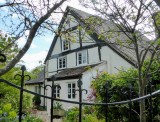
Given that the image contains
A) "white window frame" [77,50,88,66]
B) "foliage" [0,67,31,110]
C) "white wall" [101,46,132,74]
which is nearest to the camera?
"foliage" [0,67,31,110]

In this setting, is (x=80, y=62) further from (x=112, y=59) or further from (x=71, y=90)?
(x=112, y=59)

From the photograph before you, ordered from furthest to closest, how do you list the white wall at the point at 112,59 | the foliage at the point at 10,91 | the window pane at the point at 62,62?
the window pane at the point at 62,62, the white wall at the point at 112,59, the foliage at the point at 10,91

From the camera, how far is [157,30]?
460 centimetres

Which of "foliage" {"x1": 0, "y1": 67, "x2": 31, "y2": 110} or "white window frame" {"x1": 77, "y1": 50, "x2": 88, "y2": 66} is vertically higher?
"white window frame" {"x1": 77, "y1": 50, "x2": 88, "y2": 66}

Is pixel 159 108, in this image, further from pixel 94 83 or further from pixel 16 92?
pixel 16 92

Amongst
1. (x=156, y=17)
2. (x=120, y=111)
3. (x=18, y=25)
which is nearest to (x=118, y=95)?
(x=120, y=111)

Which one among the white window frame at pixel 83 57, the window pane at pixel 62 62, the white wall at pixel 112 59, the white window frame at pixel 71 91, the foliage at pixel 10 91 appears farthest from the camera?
the window pane at pixel 62 62

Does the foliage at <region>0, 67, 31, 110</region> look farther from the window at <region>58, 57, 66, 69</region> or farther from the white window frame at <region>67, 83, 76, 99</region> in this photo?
the window at <region>58, 57, 66, 69</region>

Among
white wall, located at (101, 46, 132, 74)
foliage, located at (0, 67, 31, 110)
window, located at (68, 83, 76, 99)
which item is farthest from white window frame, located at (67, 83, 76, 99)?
foliage, located at (0, 67, 31, 110)

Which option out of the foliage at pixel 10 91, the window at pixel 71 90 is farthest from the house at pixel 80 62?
the foliage at pixel 10 91

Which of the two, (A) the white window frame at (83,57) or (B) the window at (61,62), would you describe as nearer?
(A) the white window frame at (83,57)

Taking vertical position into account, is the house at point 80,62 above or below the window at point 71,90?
above

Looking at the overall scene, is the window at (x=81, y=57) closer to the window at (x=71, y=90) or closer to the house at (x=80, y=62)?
the house at (x=80, y=62)

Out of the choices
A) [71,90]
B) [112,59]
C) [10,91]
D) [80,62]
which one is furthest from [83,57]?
[10,91]
